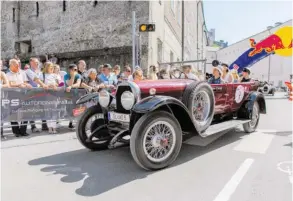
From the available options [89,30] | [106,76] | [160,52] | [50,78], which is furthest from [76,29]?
[50,78]

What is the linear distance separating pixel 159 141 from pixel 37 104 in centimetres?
339

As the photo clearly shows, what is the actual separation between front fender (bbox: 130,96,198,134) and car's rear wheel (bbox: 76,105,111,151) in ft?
3.24

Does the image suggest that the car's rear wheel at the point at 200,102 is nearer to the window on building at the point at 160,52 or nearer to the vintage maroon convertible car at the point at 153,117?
the vintage maroon convertible car at the point at 153,117

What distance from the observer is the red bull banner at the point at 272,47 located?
1250 centimetres

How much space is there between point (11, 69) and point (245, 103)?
5.19 m

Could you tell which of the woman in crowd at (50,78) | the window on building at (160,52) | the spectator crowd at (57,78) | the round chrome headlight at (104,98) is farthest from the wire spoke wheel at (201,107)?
the window on building at (160,52)

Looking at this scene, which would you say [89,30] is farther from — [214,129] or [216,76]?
[214,129]

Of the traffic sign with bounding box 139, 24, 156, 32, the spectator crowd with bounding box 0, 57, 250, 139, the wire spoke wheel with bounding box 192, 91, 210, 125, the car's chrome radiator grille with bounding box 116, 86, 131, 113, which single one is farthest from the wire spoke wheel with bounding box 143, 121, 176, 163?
the traffic sign with bounding box 139, 24, 156, 32

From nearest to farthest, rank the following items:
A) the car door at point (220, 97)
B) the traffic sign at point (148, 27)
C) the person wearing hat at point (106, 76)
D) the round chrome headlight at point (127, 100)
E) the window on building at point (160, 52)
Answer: the round chrome headlight at point (127, 100) → the car door at point (220, 97) → the person wearing hat at point (106, 76) → the traffic sign at point (148, 27) → the window on building at point (160, 52)

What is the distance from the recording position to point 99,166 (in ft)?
12.0

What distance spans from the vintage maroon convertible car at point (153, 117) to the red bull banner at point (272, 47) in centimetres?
917

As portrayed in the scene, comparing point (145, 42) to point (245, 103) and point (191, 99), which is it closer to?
point (245, 103)

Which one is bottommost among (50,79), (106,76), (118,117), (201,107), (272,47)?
(118,117)

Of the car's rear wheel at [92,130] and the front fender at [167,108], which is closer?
the front fender at [167,108]
